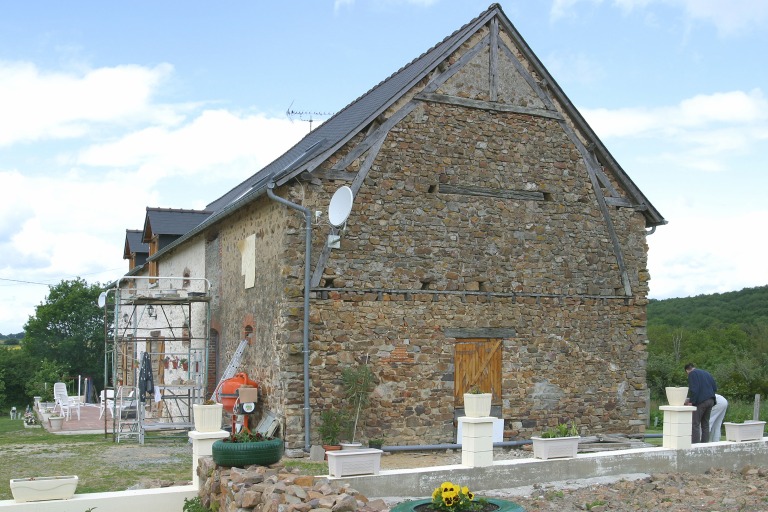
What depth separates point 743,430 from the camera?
45.5 feet

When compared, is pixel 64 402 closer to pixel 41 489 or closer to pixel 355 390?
pixel 355 390

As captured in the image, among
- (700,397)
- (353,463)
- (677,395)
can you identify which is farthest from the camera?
(700,397)

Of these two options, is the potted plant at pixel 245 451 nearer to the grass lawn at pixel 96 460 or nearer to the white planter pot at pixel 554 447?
the grass lawn at pixel 96 460

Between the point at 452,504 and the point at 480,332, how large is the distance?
822 cm

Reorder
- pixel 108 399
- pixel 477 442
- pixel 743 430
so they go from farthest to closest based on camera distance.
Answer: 1. pixel 108 399
2. pixel 743 430
3. pixel 477 442

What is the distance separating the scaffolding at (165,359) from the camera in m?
17.6

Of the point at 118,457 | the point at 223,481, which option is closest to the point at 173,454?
the point at 118,457

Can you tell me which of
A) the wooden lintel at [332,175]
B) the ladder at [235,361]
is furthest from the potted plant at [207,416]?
the ladder at [235,361]

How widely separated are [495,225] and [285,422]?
562 cm

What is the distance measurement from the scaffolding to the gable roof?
213cm

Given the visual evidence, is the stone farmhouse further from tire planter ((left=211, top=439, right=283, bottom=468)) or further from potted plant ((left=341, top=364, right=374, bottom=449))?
tire planter ((left=211, top=439, right=283, bottom=468))

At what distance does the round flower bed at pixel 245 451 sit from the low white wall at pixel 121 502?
0.71 meters

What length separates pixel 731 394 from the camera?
947 inches

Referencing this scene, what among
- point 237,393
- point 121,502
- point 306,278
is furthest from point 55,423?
point 121,502
